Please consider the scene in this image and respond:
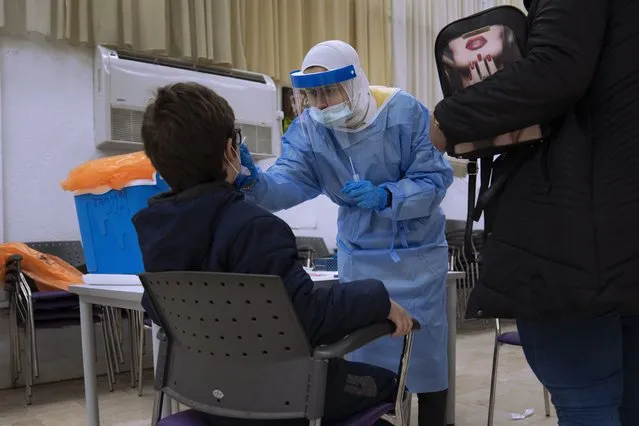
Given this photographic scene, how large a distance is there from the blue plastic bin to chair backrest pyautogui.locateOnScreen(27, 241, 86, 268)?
148 cm

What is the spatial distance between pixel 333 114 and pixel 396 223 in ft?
1.13

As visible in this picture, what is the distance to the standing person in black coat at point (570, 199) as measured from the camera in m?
0.82

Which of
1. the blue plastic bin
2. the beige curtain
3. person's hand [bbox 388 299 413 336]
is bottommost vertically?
person's hand [bbox 388 299 413 336]

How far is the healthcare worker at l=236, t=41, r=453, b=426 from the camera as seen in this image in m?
1.63

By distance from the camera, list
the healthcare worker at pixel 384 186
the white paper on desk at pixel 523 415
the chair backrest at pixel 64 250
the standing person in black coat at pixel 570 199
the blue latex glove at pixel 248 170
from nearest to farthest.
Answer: the standing person in black coat at pixel 570 199, the blue latex glove at pixel 248 170, the healthcare worker at pixel 384 186, the white paper on desk at pixel 523 415, the chair backrest at pixel 64 250

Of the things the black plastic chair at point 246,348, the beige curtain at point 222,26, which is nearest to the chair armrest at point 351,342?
the black plastic chair at point 246,348

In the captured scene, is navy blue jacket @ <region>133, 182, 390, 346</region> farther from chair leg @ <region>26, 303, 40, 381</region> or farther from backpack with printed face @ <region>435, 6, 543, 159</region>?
chair leg @ <region>26, 303, 40, 381</region>

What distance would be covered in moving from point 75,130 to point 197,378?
107 inches

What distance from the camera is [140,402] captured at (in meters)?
2.65

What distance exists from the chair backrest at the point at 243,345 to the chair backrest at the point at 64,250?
2.34 metres

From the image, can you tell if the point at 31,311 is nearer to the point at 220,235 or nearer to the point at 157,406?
the point at 157,406

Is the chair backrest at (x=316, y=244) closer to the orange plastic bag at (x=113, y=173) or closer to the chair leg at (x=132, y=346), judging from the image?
the chair leg at (x=132, y=346)

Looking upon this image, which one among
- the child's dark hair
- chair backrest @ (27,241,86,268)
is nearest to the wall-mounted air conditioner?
chair backrest @ (27,241,86,268)

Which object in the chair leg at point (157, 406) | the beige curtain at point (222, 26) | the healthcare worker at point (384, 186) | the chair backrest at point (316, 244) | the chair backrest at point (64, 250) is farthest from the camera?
the chair backrest at point (316, 244)
